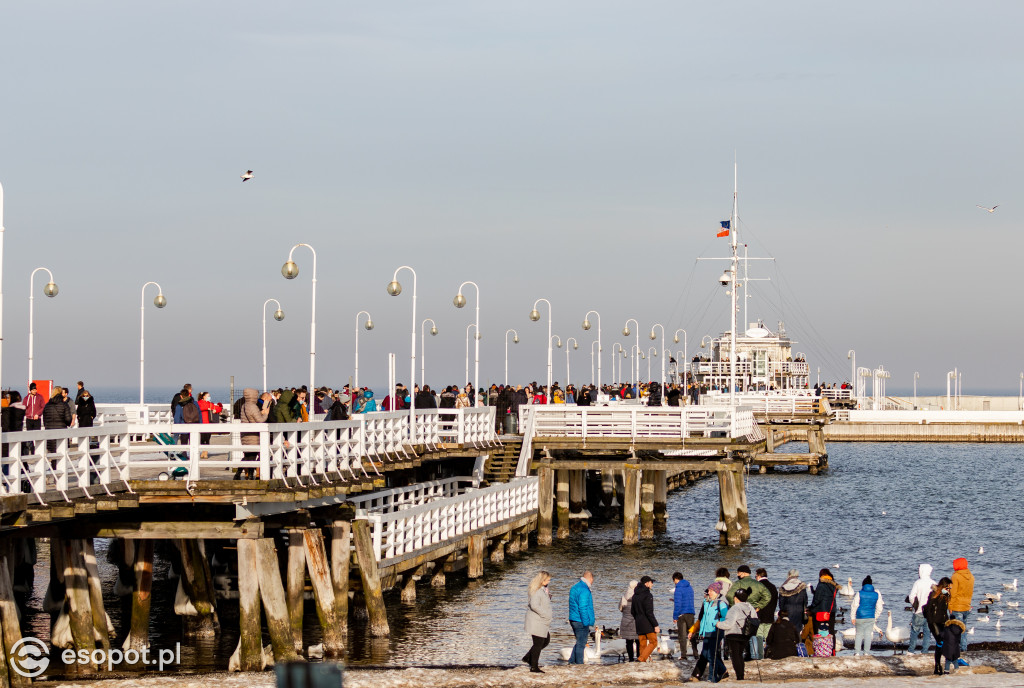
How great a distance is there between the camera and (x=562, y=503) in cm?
4025

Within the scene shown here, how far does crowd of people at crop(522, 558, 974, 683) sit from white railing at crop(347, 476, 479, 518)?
23.6 ft

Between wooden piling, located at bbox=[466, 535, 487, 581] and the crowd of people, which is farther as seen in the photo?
wooden piling, located at bbox=[466, 535, 487, 581]

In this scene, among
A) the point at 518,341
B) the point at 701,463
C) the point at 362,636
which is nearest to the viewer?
the point at 362,636

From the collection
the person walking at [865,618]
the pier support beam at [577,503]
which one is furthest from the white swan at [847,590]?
the pier support beam at [577,503]

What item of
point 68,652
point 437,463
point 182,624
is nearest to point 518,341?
point 437,463

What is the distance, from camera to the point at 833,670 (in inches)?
743

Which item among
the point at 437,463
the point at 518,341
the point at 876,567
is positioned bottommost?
the point at 876,567

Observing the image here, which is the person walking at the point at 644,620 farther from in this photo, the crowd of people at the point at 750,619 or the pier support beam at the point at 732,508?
the pier support beam at the point at 732,508

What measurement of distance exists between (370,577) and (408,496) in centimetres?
962

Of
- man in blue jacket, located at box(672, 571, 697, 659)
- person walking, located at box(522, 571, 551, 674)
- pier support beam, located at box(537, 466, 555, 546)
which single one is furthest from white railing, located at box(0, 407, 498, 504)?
pier support beam, located at box(537, 466, 555, 546)

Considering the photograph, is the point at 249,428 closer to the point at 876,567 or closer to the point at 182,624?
the point at 182,624

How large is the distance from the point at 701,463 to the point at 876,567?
5944 mm

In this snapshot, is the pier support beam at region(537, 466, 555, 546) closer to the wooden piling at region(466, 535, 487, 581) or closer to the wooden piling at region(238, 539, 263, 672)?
the wooden piling at region(466, 535, 487, 581)

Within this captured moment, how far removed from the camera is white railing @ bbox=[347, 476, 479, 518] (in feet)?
95.5
